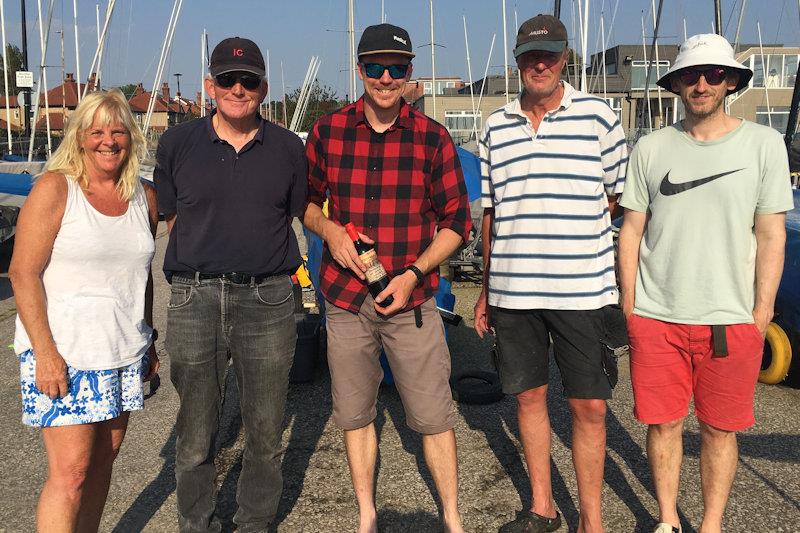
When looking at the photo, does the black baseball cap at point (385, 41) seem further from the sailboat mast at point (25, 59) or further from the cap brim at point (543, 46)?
the sailboat mast at point (25, 59)

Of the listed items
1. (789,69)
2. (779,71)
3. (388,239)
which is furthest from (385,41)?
(789,69)

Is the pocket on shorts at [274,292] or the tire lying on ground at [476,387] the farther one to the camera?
the tire lying on ground at [476,387]

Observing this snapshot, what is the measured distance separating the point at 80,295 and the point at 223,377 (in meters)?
0.75

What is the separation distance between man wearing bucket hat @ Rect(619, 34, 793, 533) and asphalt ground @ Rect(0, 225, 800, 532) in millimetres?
664

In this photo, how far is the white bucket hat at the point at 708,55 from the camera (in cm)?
293

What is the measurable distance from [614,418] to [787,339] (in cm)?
164

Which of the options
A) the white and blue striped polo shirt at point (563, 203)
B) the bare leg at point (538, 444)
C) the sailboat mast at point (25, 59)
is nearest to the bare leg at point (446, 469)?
the bare leg at point (538, 444)

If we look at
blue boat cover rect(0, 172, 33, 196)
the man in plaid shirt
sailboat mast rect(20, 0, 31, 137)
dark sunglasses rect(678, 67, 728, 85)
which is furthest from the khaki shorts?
sailboat mast rect(20, 0, 31, 137)

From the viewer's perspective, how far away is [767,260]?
117 inches

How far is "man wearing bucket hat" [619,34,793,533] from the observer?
292 centimetres

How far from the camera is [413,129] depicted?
3.19m

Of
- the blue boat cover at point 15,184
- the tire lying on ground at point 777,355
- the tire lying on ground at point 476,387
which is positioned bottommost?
the tire lying on ground at point 476,387

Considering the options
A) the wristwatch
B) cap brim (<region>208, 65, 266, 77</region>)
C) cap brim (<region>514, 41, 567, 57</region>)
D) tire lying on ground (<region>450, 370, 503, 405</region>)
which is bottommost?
tire lying on ground (<region>450, 370, 503, 405</region>)

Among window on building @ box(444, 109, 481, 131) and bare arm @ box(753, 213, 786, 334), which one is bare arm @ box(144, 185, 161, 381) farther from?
window on building @ box(444, 109, 481, 131)
